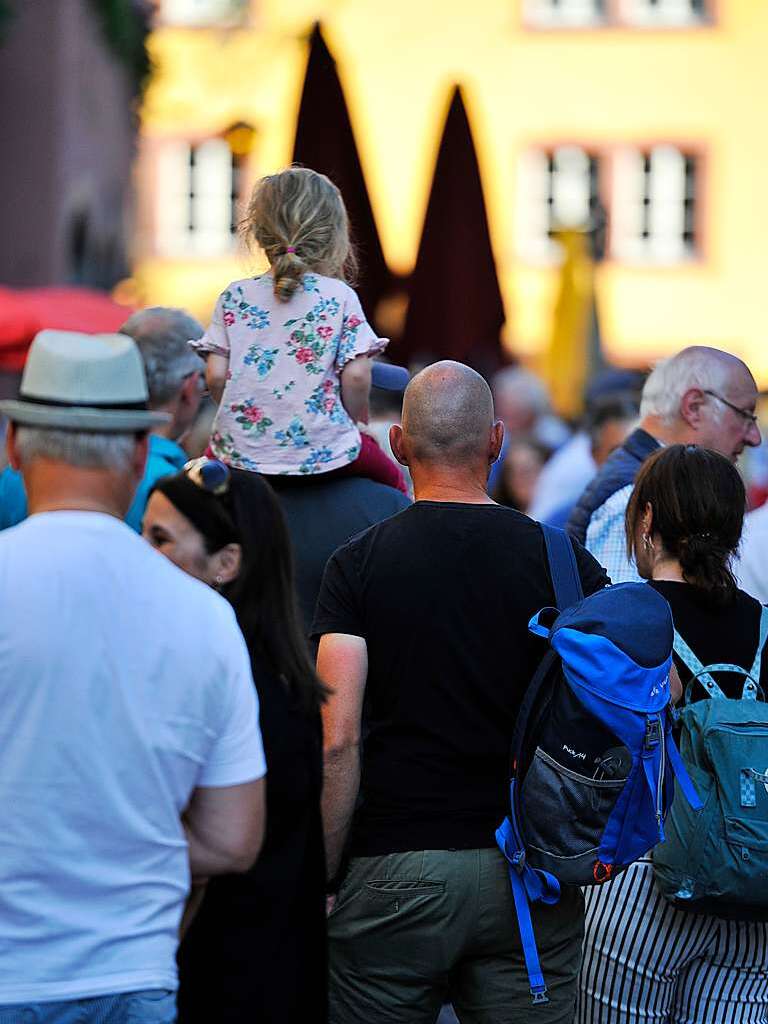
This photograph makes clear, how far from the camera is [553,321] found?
15953mm

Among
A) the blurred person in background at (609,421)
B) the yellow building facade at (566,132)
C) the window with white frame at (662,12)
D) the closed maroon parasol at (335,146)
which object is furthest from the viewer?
the window with white frame at (662,12)

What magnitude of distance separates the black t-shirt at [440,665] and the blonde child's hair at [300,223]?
34.3 inches

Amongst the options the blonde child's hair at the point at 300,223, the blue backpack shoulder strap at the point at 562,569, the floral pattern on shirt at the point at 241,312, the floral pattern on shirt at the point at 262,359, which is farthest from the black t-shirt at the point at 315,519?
the blue backpack shoulder strap at the point at 562,569

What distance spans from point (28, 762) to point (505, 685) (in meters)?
1.38

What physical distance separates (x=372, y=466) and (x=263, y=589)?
123 cm

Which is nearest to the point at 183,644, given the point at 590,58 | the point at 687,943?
the point at 687,943

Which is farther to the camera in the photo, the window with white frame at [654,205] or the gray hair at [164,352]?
the window with white frame at [654,205]

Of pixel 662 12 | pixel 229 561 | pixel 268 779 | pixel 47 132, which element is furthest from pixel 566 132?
pixel 268 779

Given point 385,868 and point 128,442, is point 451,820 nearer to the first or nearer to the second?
point 385,868

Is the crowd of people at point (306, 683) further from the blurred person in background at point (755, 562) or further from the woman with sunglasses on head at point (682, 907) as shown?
the blurred person in background at point (755, 562)

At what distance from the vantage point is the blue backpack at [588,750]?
366cm

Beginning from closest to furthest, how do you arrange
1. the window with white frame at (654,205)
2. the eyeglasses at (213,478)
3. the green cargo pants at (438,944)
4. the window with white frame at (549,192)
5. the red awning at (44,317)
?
the eyeglasses at (213,478) < the green cargo pants at (438,944) < the red awning at (44,317) < the window with white frame at (549,192) < the window with white frame at (654,205)

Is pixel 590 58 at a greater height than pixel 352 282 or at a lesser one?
greater

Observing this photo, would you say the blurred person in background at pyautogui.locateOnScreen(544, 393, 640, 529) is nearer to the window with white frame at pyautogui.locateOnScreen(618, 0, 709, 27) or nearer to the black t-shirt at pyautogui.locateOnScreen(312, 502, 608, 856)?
the black t-shirt at pyautogui.locateOnScreen(312, 502, 608, 856)
